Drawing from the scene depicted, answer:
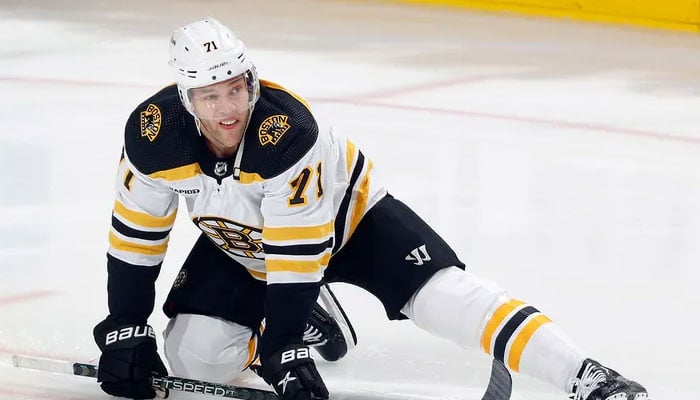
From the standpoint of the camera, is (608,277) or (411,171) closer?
(608,277)

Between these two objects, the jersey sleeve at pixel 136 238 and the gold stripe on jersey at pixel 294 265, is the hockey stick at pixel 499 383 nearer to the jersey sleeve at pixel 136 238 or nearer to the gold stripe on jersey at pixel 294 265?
the gold stripe on jersey at pixel 294 265

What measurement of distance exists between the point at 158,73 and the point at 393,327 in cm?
261

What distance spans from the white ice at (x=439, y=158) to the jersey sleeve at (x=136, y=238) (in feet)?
0.75

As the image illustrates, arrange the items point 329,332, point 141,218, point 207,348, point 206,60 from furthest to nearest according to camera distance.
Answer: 1. point 329,332
2. point 207,348
3. point 141,218
4. point 206,60

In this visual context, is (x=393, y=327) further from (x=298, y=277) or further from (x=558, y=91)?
(x=558, y=91)

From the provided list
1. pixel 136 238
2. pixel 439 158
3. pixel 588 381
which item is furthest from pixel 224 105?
pixel 439 158

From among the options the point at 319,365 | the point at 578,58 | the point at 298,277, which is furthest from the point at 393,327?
the point at 578,58

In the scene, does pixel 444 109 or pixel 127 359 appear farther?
pixel 444 109

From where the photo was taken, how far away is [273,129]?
255cm

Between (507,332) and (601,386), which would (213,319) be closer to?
(507,332)

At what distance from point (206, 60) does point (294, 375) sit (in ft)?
2.05

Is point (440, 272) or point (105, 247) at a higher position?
point (440, 272)

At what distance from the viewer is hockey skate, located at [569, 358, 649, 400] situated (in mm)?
2480

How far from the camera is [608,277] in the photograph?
11.6ft
